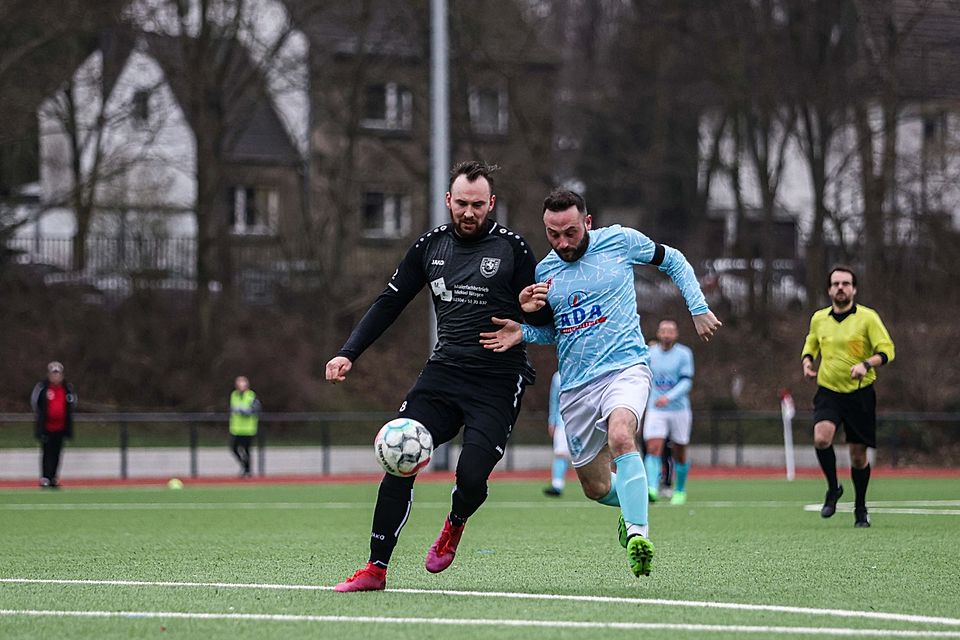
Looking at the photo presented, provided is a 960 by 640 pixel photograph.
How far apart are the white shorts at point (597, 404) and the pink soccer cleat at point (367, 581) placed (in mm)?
1418

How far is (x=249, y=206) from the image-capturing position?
4259 cm

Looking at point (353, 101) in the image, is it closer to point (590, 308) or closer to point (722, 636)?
point (590, 308)

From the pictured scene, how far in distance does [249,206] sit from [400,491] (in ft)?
116

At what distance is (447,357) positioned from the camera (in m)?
8.03

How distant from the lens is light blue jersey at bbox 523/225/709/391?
27.3ft

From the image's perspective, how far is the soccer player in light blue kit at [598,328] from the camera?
27.0 feet

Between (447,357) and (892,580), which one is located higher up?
(447,357)

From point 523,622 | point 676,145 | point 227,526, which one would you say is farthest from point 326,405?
point 523,622

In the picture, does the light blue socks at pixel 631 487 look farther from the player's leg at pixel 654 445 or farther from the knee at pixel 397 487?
the player's leg at pixel 654 445

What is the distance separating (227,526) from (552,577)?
6068 millimetres

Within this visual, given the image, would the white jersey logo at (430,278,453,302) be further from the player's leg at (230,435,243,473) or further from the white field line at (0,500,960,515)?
the player's leg at (230,435,243,473)

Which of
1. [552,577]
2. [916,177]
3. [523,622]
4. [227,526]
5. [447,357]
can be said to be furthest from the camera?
[916,177]

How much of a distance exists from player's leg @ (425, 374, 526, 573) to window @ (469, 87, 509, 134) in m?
31.5

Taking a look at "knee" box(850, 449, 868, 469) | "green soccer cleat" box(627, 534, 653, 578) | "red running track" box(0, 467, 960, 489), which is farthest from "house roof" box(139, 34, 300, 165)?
"green soccer cleat" box(627, 534, 653, 578)
